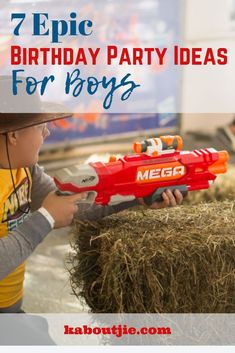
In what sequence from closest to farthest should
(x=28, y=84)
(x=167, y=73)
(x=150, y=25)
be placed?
1. (x=28, y=84)
2. (x=150, y=25)
3. (x=167, y=73)

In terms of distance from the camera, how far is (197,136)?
4109 millimetres

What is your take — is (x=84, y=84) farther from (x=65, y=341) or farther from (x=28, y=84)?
(x=65, y=341)

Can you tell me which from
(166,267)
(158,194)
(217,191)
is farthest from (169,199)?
(217,191)

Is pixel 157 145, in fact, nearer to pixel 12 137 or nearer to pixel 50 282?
pixel 12 137

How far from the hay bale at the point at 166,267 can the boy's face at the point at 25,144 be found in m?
0.21

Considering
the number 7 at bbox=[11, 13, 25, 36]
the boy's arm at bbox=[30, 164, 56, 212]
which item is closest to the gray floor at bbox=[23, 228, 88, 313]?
the boy's arm at bbox=[30, 164, 56, 212]

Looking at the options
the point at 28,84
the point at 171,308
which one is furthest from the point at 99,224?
the point at 28,84

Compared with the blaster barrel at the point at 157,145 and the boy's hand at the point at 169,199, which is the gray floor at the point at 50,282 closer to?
the boy's hand at the point at 169,199

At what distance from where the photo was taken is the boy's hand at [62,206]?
1.00 metres

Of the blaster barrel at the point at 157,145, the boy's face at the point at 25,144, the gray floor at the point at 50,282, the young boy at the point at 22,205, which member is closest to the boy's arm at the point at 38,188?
the young boy at the point at 22,205

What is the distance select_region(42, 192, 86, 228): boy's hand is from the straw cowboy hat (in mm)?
144

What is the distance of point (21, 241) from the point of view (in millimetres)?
1003

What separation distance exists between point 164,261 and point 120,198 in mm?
148

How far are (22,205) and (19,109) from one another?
240 mm
